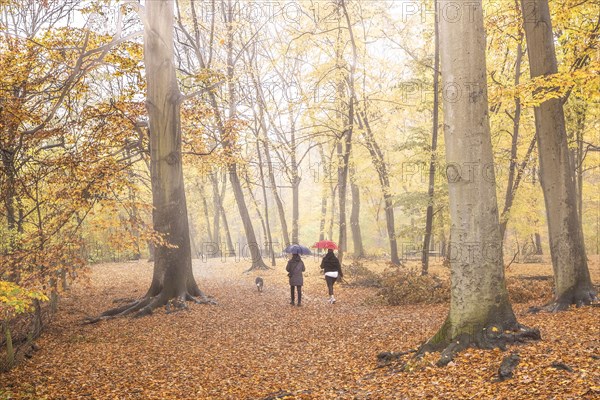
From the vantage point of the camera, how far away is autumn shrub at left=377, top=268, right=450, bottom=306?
1252cm

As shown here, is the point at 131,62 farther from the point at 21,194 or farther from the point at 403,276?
the point at 403,276

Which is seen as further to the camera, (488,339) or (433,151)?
(433,151)

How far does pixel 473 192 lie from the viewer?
19.5ft

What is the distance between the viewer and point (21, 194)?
8773mm

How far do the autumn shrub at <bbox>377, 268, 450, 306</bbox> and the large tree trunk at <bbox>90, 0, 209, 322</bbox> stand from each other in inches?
232

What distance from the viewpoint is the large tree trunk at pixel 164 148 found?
41.1 feet

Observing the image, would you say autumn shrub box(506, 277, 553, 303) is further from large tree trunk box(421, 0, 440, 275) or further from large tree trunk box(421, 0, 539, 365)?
large tree trunk box(421, 0, 539, 365)

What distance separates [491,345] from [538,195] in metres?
19.2

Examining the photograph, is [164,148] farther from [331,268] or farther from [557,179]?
[557,179]

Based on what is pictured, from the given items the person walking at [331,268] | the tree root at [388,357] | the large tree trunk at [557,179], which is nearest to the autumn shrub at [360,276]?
the person walking at [331,268]

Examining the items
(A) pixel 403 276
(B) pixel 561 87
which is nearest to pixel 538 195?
(A) pixel 403 276

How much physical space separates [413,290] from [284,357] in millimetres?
5932

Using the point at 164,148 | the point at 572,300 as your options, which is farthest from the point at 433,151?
the point at 164,148

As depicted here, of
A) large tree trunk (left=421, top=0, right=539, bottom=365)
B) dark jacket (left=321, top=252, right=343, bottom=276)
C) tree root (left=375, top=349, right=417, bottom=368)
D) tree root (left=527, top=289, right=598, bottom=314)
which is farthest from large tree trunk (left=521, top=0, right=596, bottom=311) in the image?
dark jacket (left=321, top=252, right=343, bottom=276)
